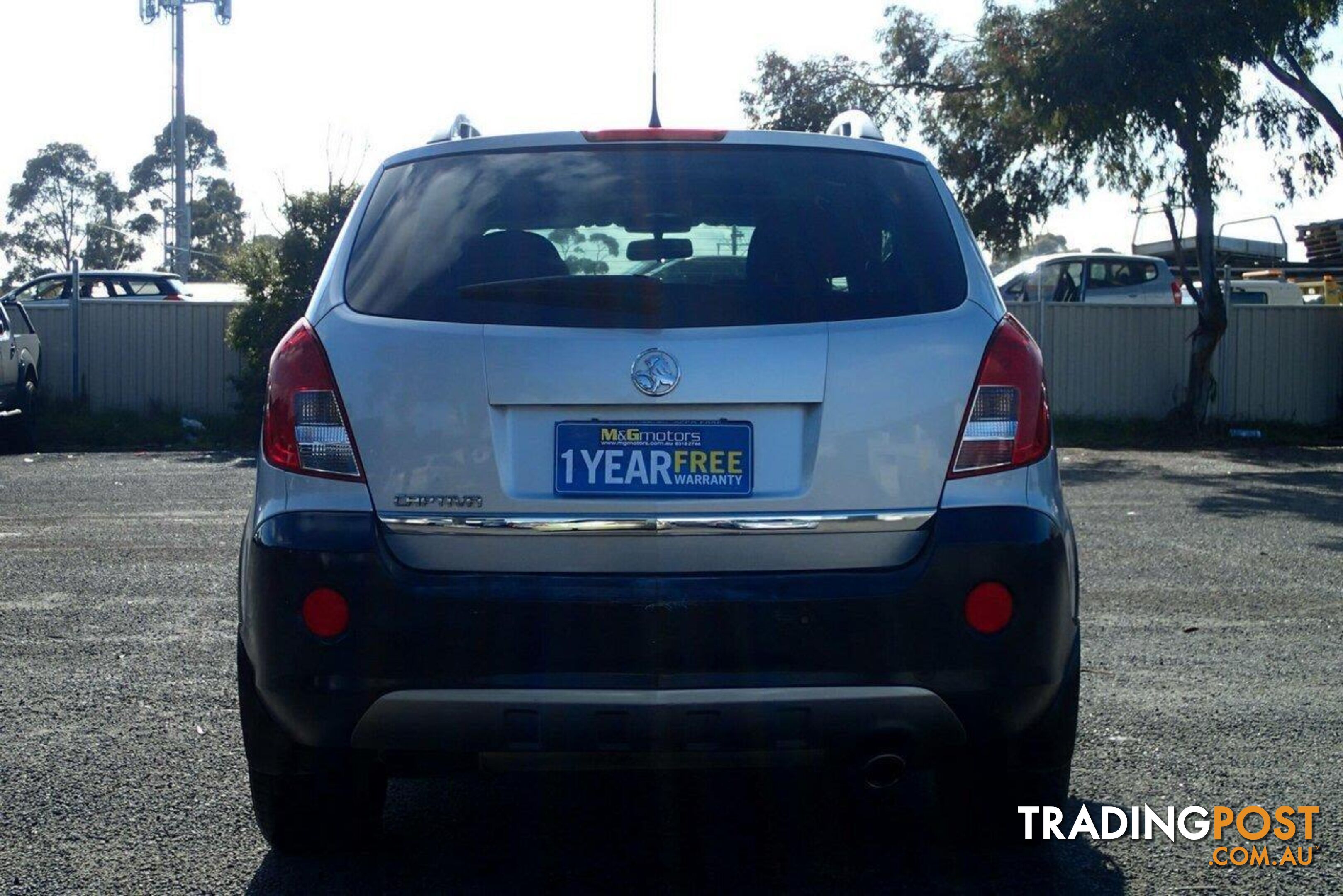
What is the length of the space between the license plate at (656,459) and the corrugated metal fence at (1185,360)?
58.6 feet

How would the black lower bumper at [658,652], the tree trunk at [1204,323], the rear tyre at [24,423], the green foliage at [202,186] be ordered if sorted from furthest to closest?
the green foliage at [202,186], the tree trunk at [1204,323], the rear tyre at [24,423], the black lower bumper at [658,652]

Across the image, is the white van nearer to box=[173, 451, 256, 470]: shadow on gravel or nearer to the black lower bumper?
box=[173, 451, 256, 470]: shadow on gravel

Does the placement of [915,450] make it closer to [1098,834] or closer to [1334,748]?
[1098,834]

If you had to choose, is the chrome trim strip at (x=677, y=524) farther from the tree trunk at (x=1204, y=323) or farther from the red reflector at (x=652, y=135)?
the tree trunk at (x=1204, y=323)

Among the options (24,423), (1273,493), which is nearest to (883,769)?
(1273,493)

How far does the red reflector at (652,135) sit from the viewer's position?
11.7 feet

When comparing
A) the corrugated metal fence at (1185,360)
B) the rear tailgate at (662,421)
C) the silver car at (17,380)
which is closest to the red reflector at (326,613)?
the rear tailgate at (662,421)

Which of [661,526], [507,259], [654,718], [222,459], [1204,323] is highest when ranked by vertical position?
[507,259]

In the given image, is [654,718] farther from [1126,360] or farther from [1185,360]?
[1185,360]

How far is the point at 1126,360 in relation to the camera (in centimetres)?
2042

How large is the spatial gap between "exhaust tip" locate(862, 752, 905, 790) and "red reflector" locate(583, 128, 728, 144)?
57.1 inches

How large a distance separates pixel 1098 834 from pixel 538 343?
1.97 meters

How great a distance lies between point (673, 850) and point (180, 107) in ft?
108

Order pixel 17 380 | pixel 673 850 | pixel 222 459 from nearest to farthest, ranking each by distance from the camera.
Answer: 1. pixel 673 850
2. pixel 222 459
3. pixel 17 380
